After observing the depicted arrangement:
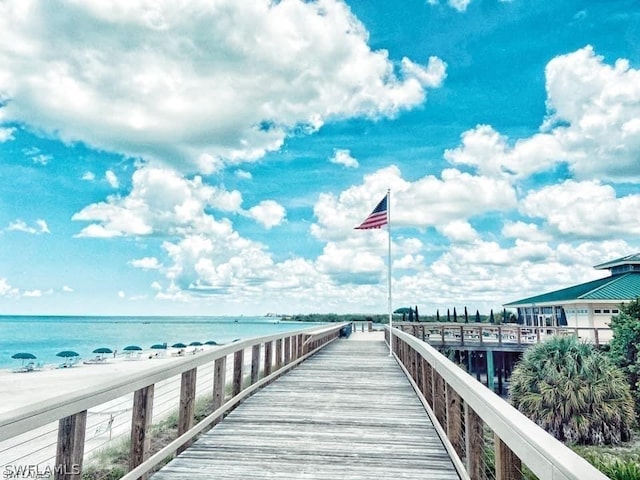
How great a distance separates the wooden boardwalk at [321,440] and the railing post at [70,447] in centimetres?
114

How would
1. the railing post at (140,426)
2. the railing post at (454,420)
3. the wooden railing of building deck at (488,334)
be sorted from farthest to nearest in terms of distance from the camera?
the wooden railing of building deck at (488,334)
the railing post at (454,420)
the railing post at (140,426)

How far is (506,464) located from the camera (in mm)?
2260

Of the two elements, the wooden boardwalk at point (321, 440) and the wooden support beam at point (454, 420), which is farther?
the wooden support beam at point (454, 420)

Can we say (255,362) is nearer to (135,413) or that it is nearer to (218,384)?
(218,384)

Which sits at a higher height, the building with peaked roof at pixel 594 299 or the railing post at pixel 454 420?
the building with peaked roof at pixel 594 299

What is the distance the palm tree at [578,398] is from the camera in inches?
487

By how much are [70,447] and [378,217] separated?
12.2 m

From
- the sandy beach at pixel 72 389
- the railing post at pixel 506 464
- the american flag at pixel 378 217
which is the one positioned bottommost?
the sandy beach at pixel 72 389

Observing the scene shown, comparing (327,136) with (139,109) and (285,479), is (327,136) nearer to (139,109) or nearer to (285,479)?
(139,109)

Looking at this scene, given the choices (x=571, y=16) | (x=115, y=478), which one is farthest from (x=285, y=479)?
(x=571, y=16)

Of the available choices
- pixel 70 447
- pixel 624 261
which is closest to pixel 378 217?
pixel 70 447

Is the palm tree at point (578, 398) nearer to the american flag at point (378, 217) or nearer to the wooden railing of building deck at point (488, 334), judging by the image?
the american flag at point (378, 217)

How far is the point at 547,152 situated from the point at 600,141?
2392 millimetres

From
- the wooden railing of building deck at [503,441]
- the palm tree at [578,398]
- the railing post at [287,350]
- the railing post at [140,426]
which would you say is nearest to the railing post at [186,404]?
the railing post at [140,426]
